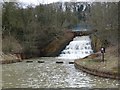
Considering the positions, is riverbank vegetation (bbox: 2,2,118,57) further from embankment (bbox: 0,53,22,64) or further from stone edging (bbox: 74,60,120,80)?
stone edging (bbox: 74,60,120,80)

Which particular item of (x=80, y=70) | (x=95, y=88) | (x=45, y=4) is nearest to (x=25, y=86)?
(x=95, y=88)

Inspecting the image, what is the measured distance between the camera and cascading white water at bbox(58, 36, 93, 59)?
13.0 m

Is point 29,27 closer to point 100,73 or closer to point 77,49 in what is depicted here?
point 77,49

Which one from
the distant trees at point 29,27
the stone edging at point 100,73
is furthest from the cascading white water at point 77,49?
the stone edging at point 100,73

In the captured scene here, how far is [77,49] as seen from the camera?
13766mm

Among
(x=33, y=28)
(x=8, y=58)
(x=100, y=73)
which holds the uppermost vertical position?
(x=33, y=28)

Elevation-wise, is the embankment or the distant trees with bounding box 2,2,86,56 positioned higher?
the distant trees with bounding box 2,2,86,56

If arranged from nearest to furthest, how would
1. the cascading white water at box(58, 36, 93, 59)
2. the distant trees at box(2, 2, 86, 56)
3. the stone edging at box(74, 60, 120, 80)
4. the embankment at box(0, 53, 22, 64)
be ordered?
the stone edging at box(74, 60, 120, 80)
the embankment at box(0, 53, 22, 64)
the distant trees at box(2, 2, 86, 56)
the cascading white water at box(58, 36, 93, 59)

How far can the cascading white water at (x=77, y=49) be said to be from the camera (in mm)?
12955

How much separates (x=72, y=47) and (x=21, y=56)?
2796mm

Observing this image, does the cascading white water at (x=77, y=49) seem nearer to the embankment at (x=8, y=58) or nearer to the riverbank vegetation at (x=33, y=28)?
the riverbank vegetation at (x=33, y=28)

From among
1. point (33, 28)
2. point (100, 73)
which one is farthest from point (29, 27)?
point (100, 73)

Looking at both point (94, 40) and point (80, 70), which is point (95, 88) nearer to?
point (80, 70)

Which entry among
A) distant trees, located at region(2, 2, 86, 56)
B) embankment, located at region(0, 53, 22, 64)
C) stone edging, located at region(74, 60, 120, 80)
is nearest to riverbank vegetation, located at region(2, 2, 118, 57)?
distant trees, located at region(2, 2, 86, 56)
